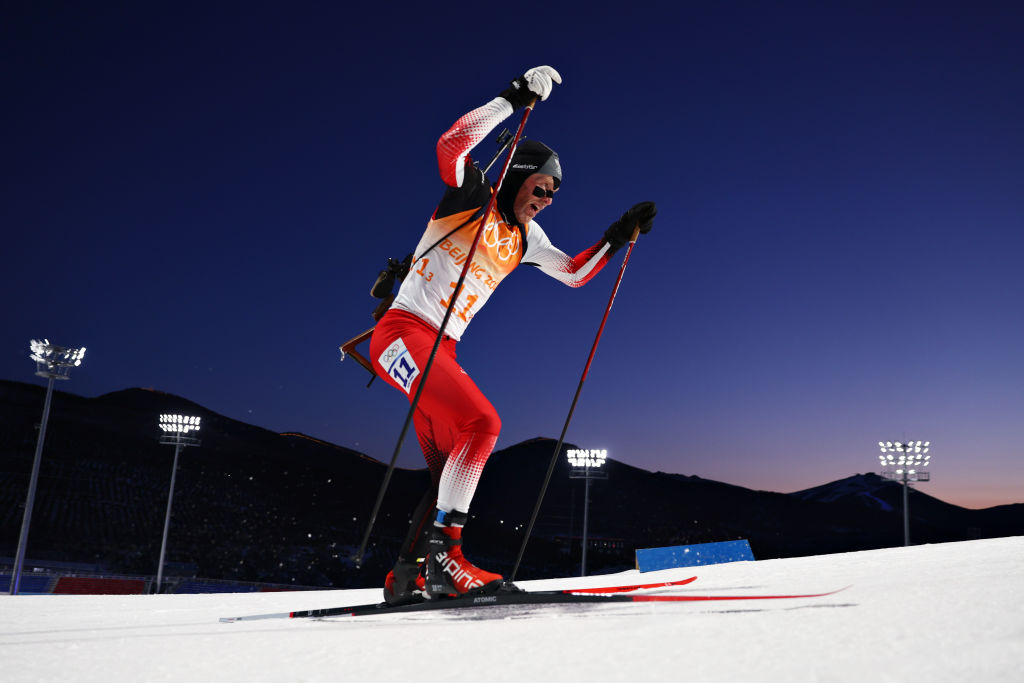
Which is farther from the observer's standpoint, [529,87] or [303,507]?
[303,507]

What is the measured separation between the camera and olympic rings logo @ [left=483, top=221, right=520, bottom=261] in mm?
2824

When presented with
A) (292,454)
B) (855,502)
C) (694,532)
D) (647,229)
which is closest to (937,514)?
(855,502)

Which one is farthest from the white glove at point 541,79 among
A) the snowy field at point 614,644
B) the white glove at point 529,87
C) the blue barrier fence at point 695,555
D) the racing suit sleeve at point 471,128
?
the blue barrier fence at point 695,555

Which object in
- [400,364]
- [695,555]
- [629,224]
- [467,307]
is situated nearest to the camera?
[400,364]

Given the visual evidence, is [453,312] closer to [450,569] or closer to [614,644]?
[450,569]

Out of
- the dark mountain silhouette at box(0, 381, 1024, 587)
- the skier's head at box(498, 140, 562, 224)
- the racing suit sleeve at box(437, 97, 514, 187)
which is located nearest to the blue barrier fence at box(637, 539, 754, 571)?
the skier's head at box(498, 140, 562, 224)

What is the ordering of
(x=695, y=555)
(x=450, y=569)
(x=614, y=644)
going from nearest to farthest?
1. (x=614, y=644)
2. (x=450, y=569)
3. (x=695, y=555)

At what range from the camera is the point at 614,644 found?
4.35 feet

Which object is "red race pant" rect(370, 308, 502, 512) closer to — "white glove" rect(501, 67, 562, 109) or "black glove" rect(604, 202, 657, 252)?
"white glove" rect(501, 67, 562, 109)

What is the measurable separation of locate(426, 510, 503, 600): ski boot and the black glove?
159 cm

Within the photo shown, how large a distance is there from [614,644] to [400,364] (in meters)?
1.56

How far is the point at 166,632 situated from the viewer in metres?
2.07

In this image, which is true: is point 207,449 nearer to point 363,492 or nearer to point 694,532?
point 363,492

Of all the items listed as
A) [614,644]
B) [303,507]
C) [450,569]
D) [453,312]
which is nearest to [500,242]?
[453,312]
